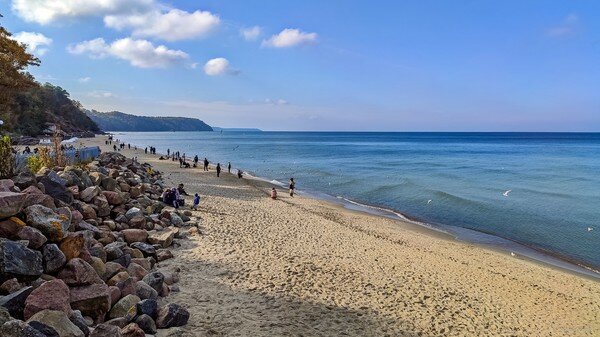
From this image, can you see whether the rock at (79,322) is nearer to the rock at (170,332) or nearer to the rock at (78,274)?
the rock at (78,274)

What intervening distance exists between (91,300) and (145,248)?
4.13 meters

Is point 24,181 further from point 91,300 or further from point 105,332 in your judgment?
point 105,332

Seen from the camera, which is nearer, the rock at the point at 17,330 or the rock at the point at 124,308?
the rock at the point at 17,330

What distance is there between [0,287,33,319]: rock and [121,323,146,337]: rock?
1.51 meters

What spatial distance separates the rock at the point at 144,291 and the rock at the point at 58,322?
7.63 feet

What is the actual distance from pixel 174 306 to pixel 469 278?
10.3 metres

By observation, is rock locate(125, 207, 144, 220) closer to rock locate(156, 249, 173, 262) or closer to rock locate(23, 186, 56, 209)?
rock locate(156, 249, 173, 262)

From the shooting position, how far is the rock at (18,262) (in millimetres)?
6715

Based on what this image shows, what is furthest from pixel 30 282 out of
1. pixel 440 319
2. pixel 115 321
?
pixel 440 319

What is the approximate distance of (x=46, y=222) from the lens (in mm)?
7902

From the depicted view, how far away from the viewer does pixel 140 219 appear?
43.0 feet

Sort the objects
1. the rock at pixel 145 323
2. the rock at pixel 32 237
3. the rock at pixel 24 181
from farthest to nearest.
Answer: the rock at pixel 24 181
the rock at pixel 32 237
the rock at pixel 145 323

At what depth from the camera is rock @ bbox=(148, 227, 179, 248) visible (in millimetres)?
12207

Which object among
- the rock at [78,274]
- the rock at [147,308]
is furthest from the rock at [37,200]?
the rock at [147,308]
